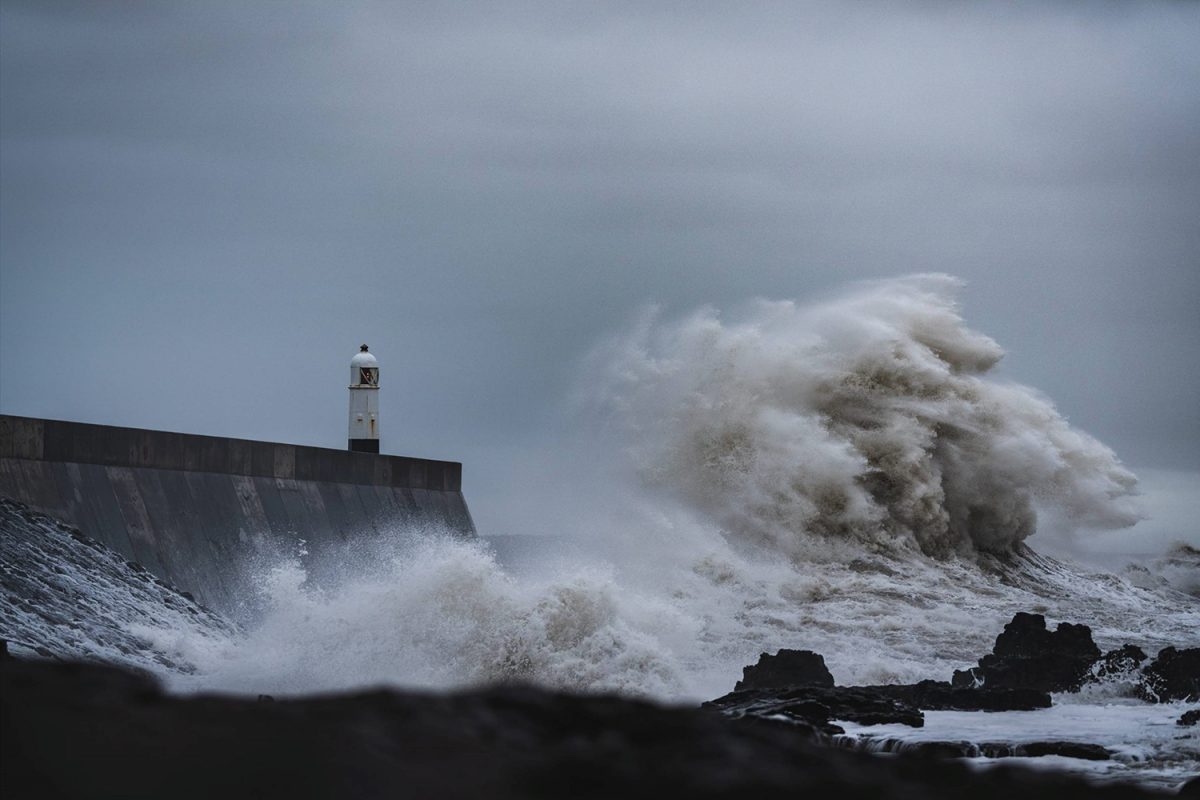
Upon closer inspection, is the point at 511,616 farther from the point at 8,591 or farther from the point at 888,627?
the point at 888,627

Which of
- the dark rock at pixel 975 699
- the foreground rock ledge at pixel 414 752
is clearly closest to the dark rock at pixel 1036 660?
the dark rock at pixel 975 699

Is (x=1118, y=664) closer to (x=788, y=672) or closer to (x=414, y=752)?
(x=788, y=672)

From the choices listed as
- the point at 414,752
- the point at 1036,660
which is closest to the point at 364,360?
the point at 1036,660

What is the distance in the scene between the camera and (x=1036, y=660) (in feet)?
34.4

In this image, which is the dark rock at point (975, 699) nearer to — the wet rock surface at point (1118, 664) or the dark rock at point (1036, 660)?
the dark rock at point (1036, 660)

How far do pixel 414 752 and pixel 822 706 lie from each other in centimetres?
666

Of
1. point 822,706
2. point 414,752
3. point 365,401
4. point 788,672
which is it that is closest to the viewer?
point 414,752

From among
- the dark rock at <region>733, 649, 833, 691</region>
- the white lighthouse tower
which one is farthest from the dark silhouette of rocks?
the white lighthouse tower

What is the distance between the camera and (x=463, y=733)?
2145 millimetres

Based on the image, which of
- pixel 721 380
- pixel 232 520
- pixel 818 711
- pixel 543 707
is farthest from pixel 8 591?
pixel 721 380

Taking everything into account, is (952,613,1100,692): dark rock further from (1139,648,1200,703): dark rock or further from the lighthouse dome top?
the lighthouse dome top

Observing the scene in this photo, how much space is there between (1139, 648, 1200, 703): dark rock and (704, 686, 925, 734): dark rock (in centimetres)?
188

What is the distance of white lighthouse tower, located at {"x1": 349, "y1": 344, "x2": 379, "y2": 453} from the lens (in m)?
16.4

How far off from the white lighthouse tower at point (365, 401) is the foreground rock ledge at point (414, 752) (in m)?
14.0
